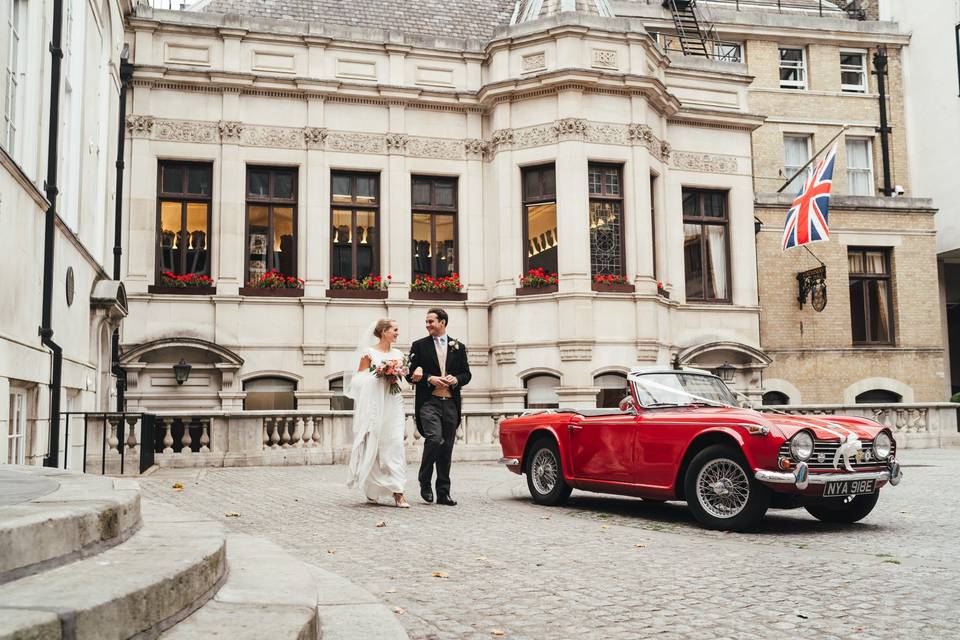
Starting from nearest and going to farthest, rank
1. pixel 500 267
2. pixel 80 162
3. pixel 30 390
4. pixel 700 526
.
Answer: pixel 700 526 < pixel 30 390 < pixel 80 162 < pixel 500 267

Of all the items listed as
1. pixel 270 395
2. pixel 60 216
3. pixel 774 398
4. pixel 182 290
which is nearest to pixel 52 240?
pixel 60 216

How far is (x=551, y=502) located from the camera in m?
10.0

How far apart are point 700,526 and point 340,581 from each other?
4.16 m

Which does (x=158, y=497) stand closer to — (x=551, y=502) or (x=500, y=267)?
(x=551, y=502)

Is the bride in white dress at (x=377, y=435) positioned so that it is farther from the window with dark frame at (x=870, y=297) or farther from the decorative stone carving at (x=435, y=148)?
the window with dark frame at (x=870, y=297)

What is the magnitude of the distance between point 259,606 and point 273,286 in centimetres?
1826

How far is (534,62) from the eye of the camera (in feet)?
72.3

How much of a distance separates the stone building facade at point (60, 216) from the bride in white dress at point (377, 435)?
384cm

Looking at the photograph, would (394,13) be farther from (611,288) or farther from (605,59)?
(611,288)

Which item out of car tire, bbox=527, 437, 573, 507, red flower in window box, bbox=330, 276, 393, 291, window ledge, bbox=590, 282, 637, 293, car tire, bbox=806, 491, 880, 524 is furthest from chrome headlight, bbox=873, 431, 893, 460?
red flower in window box, bbox=330, 276, 393, 291

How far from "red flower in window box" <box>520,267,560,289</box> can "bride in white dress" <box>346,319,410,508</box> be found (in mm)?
11705

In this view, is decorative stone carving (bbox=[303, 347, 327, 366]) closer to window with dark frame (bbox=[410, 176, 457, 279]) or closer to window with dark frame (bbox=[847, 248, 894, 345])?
window with dark frame (bbox=[410, 176, 457, 279])

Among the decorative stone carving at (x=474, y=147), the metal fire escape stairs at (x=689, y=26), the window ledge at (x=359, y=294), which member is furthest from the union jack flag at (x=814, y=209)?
the window ledge at (x=359, y=294)

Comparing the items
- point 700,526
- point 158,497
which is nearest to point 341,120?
point 158,497
